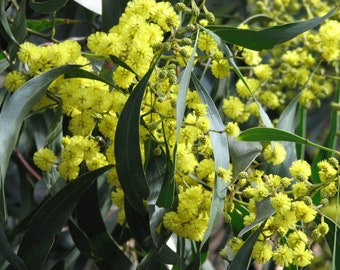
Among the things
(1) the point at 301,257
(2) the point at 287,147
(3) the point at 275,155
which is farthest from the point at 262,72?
(1) the point at 301,257

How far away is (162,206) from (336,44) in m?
0.71

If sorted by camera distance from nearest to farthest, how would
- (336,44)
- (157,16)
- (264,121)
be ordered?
(157,16)
(264,121)
(336,44)

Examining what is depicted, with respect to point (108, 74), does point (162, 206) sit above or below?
below

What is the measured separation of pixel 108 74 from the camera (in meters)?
1.55

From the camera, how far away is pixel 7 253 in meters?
1.49

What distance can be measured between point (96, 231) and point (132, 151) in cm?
41

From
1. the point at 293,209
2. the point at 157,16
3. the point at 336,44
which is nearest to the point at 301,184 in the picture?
the point at 293,209

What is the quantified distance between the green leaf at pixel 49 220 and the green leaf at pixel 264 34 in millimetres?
352

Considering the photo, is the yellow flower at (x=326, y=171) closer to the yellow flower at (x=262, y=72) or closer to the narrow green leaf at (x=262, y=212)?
the narrow green leaf at (x=262, y=212)

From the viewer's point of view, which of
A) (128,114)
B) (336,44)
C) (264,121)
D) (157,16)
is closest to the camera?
(128,114)

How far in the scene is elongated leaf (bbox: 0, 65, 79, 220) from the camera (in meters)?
1.42

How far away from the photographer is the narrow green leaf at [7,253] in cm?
146

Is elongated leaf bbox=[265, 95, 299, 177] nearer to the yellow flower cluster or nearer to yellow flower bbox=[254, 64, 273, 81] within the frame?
yellow flower bbox=[254, 64, 273, 81]

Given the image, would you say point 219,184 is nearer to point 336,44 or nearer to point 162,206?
point 162,206
